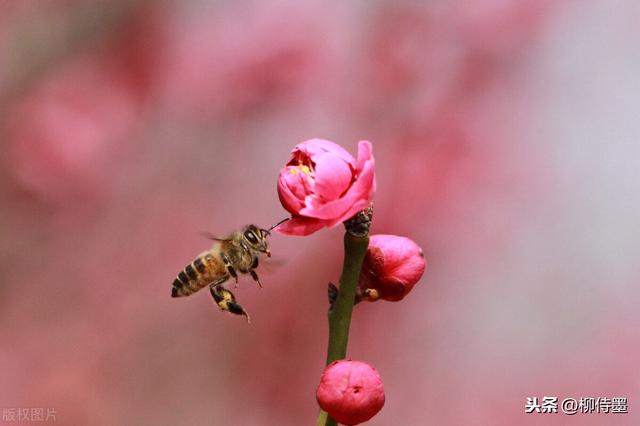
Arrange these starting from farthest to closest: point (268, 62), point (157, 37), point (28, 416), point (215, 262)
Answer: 1. point (157, 37)
2. point (268, 62)
3. point (28, 416)
4. point (215, 262)

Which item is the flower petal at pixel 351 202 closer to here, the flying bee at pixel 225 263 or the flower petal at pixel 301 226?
the flower petal at pixel 301 226

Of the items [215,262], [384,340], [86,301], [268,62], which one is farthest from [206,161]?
[215,262]

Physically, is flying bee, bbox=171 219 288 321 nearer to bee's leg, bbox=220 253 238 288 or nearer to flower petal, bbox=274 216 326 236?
bee's leg, bbox=220 253 238 288

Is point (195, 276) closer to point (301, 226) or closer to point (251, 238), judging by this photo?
point (251, 238)

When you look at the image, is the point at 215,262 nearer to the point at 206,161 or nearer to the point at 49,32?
the point at 206,161

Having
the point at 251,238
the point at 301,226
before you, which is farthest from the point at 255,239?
the point at 301,226

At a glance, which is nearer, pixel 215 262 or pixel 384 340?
pixel 215 262

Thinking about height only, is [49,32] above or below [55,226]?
above
